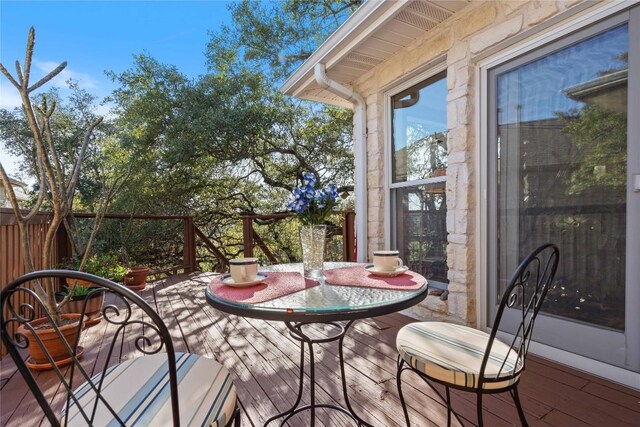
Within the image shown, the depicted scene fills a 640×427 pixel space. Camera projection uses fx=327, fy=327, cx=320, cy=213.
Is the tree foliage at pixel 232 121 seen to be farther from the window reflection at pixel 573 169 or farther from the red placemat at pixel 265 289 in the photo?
the red placemat at pixel 265 289

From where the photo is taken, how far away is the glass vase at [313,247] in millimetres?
1356

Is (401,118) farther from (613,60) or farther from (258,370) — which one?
(258,370)

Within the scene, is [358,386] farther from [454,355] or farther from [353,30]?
[353,30]

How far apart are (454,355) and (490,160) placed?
158cm

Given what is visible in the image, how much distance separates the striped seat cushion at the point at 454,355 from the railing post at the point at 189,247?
4185 millimetres

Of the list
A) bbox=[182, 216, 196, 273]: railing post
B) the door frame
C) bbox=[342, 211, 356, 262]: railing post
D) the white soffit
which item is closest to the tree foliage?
bbox=[182, 216, 196, 273]: railing post

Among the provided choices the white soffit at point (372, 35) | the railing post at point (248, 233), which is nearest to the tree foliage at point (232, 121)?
the railing post at point (248, 233)

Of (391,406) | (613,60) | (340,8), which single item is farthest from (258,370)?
(340,8)

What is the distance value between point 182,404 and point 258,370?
1.14 meters

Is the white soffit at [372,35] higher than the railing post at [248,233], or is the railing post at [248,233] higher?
the white soffit at [372,35]

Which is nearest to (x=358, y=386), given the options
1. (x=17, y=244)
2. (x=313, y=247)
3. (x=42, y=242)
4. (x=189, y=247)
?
(x=313, y=247)

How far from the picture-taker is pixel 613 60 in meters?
1.65

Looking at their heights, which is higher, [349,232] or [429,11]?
[429,11]

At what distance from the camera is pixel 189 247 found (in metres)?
4.85
